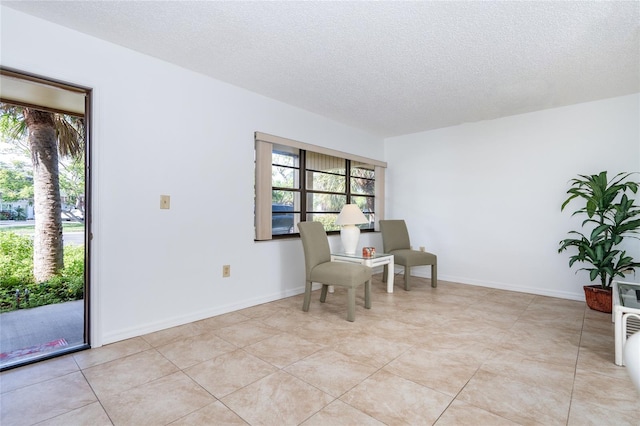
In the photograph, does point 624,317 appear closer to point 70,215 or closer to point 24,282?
point 70,215

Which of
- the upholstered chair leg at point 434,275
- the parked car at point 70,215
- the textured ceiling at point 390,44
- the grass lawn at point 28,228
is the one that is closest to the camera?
the textured ceiling at point 390,44

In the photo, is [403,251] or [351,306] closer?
[351,306]

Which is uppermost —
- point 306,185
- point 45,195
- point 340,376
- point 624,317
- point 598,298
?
point 306,185

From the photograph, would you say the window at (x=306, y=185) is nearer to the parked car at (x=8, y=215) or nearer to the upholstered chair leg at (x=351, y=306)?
the upholstered chair leg at (x=351, y=306)

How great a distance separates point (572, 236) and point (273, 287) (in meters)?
3.58

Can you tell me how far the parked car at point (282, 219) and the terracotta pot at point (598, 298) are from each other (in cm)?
333

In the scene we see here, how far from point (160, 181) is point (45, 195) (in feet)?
7.09

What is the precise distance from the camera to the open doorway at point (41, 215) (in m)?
2.88

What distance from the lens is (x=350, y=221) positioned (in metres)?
3.76

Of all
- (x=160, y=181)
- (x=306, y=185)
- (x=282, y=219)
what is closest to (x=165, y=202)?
(x=160, y=181)

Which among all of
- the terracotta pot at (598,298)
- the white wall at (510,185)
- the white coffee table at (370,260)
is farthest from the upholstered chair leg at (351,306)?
the terracotta pot at (598,298)

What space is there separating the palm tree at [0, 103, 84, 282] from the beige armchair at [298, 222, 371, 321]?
3.05m

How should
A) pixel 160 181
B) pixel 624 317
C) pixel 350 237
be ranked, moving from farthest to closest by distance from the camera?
pixel 350 237 < pixel 160 181 < pixel 624 317

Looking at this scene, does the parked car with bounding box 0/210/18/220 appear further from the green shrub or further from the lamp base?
the lamp base
